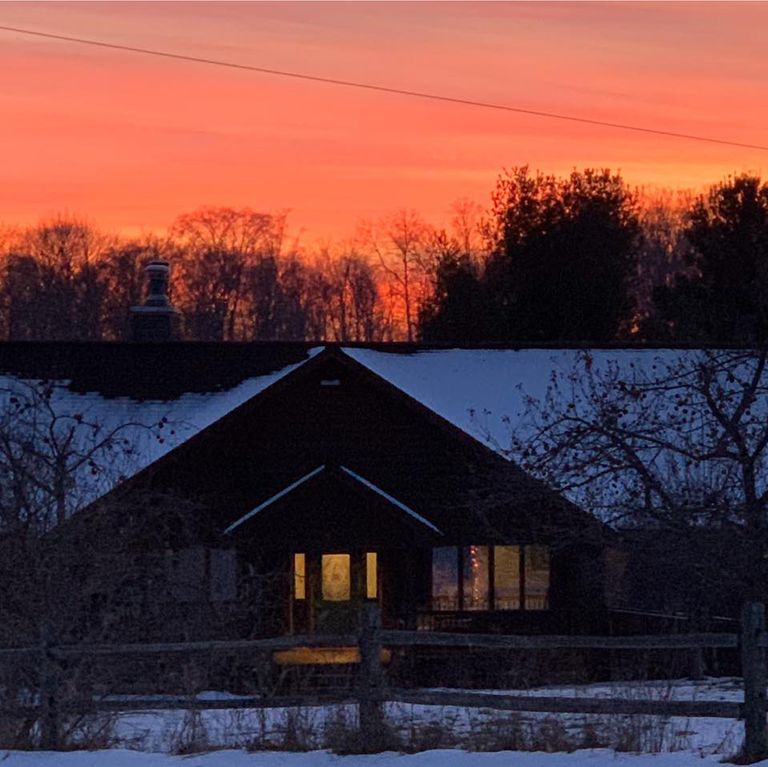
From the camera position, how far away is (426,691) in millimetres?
15477

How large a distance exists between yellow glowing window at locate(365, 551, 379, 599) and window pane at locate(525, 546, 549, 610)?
287 cm

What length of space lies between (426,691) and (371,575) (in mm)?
14738

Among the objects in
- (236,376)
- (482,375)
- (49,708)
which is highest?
(482,375)

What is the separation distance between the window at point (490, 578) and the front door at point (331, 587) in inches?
50.3

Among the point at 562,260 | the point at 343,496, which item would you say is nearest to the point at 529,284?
the point at 562,260

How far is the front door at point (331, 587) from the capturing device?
2962cm

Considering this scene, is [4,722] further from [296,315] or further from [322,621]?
[296,315]

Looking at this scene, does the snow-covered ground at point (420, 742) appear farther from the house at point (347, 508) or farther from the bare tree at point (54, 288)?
the bare tree at point (54, 288)

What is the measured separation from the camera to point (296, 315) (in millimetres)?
96625

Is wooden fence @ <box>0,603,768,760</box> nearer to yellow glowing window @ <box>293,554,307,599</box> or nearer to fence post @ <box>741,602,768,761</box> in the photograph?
fence post @ <box>741,602,768,761</box>

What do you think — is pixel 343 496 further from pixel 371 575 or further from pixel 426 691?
pixel 426 691

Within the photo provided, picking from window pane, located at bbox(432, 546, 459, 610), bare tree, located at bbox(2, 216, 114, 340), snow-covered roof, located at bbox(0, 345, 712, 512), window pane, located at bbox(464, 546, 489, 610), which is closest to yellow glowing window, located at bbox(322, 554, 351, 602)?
window pane, located at bbox(432, 546, 459, 610)

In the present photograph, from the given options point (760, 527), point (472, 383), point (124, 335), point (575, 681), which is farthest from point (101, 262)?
point (760, 527)

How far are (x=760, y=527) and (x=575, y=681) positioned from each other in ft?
27.7
